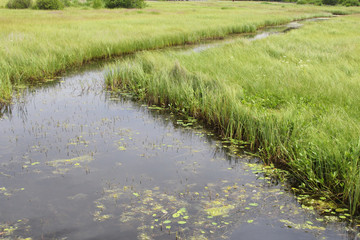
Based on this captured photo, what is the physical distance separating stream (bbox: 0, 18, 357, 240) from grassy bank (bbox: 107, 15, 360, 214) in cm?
45

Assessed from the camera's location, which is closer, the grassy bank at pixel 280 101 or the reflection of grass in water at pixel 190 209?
the reflection of grass in water at pixel 190 209

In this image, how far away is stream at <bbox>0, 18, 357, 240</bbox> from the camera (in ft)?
12.9

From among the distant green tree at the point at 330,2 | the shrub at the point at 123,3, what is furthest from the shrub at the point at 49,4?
the distant green tree at the point at 330,2

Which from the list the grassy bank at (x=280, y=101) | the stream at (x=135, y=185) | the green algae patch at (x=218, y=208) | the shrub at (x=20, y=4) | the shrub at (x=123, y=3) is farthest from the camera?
the shrub at (x=123, y=3)

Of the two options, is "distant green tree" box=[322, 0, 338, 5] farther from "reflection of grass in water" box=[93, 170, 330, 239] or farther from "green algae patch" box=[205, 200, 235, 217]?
"green algae patch" box=[205, 200, 235, 217]

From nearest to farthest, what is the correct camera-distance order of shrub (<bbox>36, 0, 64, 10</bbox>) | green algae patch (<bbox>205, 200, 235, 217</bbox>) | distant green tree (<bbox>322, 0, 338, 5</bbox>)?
green algae patch (<bbox>205, 200, 235, 217</bbox>), shrub (<bbox>36, 0, 64, 10</bbox>), distant green tree (<bbox>322, 0, 338, 5</bbox>)

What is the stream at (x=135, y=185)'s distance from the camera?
3.93 meters

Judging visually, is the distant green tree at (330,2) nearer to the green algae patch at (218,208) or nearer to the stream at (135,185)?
the stream at (135,185)

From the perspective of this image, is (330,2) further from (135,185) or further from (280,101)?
(135,185)

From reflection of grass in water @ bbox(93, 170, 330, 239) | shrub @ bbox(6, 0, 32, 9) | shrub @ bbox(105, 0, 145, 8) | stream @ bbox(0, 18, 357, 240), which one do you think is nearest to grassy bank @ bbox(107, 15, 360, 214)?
stream @ bbox(0, 18, 357, 240)

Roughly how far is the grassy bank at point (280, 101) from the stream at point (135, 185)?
447 millimetres

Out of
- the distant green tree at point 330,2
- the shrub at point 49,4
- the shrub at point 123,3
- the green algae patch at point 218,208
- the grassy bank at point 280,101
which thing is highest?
the distant green tree at point 330,2

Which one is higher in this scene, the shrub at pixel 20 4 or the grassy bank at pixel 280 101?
the shrub at pixel 20 4

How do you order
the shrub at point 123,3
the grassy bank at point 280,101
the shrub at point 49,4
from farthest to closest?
the shrub at point 123,3 → the shrub at point 49,4 → the grassy bank at point 280,101
